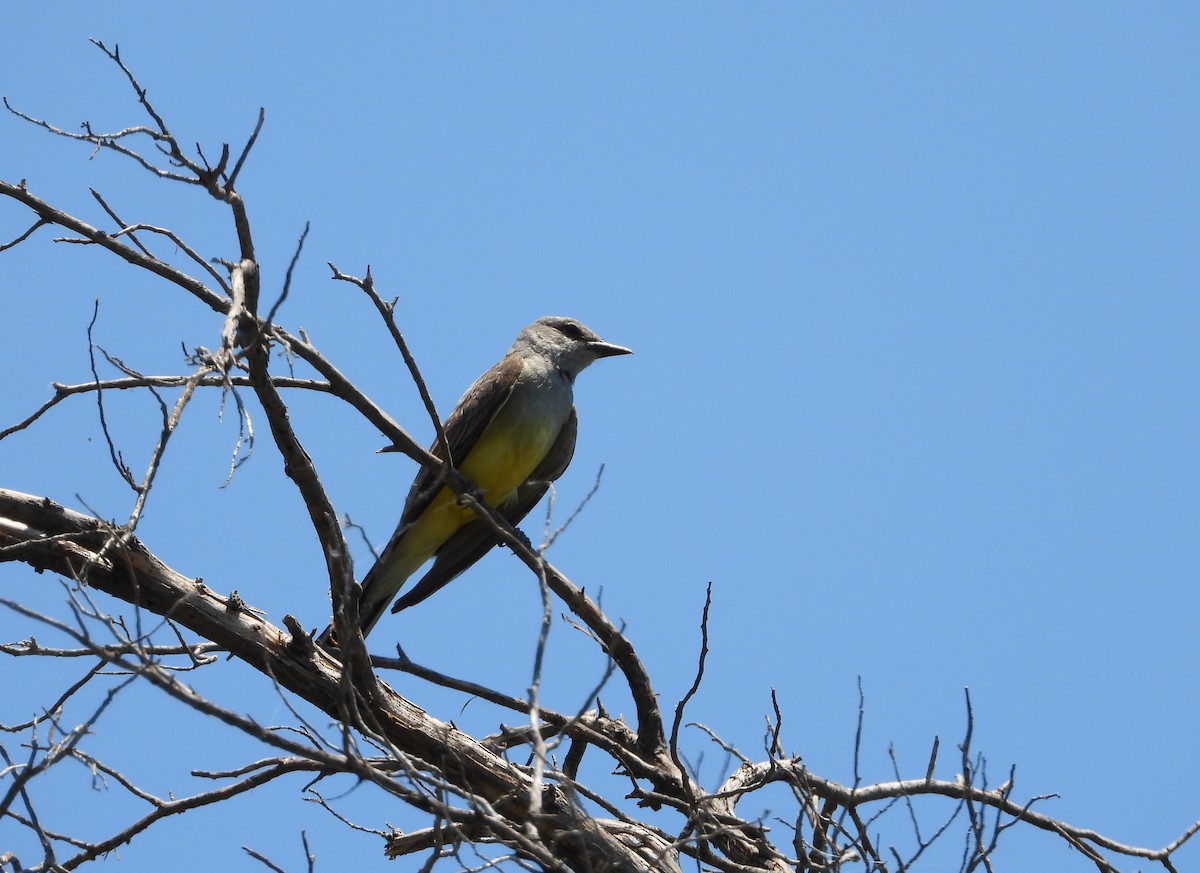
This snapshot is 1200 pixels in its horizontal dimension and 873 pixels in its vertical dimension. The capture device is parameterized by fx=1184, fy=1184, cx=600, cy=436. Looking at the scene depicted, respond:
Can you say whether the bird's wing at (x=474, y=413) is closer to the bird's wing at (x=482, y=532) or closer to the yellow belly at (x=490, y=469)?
the yellow belly at (x=490, y=469)

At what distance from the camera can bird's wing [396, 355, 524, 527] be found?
6.82 meters

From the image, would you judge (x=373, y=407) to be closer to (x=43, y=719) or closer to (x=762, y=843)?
(x=43, y=719)

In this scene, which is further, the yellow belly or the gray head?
the gray head

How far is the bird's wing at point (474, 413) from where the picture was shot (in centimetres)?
682

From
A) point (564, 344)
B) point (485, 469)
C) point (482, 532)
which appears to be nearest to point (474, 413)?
point (485, 469)

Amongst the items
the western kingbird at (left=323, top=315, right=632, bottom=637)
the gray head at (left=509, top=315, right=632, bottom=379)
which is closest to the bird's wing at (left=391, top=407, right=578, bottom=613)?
the western kingbird at (left=323, top=315, right=632, bottom=637)

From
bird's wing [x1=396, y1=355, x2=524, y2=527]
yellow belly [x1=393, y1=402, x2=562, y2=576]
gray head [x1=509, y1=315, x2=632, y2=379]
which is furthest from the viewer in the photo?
gray head [x1=509, y1=315, x2=632, y2=379]

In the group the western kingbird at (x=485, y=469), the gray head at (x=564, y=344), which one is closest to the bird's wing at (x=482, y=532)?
the western kingbird at (x=485, y=469)

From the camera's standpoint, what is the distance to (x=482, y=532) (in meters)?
7.19

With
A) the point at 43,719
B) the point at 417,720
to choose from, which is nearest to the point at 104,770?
the point at 43,719

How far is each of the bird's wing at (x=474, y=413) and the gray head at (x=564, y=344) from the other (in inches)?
16.1

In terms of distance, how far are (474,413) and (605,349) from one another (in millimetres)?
1345

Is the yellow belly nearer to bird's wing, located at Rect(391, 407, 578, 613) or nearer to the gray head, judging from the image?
bird's wing, located at Rect(391, 407, 578, 613)

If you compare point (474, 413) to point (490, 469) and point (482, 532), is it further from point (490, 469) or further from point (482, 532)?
point (482, 532)
